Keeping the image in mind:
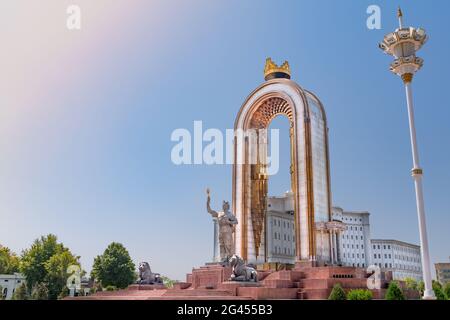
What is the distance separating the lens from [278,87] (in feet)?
102

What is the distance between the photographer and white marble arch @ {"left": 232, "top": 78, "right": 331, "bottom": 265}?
26.3m

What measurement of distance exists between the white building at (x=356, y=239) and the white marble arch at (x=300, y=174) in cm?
5765

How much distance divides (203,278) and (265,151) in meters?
14.1

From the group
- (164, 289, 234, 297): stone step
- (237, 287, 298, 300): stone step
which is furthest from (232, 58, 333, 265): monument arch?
(164, 289, 234, 297): stone step

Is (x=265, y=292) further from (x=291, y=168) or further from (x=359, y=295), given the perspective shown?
(x=291, y=168)

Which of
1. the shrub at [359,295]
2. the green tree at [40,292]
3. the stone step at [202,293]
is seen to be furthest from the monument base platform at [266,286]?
the green tree at [40,292]

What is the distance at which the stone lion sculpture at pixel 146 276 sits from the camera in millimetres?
23141

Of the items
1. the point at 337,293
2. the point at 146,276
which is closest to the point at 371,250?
the point at 146,276

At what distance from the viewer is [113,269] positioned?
1547 inches

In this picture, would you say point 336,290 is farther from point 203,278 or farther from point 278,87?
point 278,87

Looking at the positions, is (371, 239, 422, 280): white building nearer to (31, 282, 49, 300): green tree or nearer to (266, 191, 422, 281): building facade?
(266, 191, 422, 281): building facade

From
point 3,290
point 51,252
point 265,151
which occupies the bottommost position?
point 3,290
